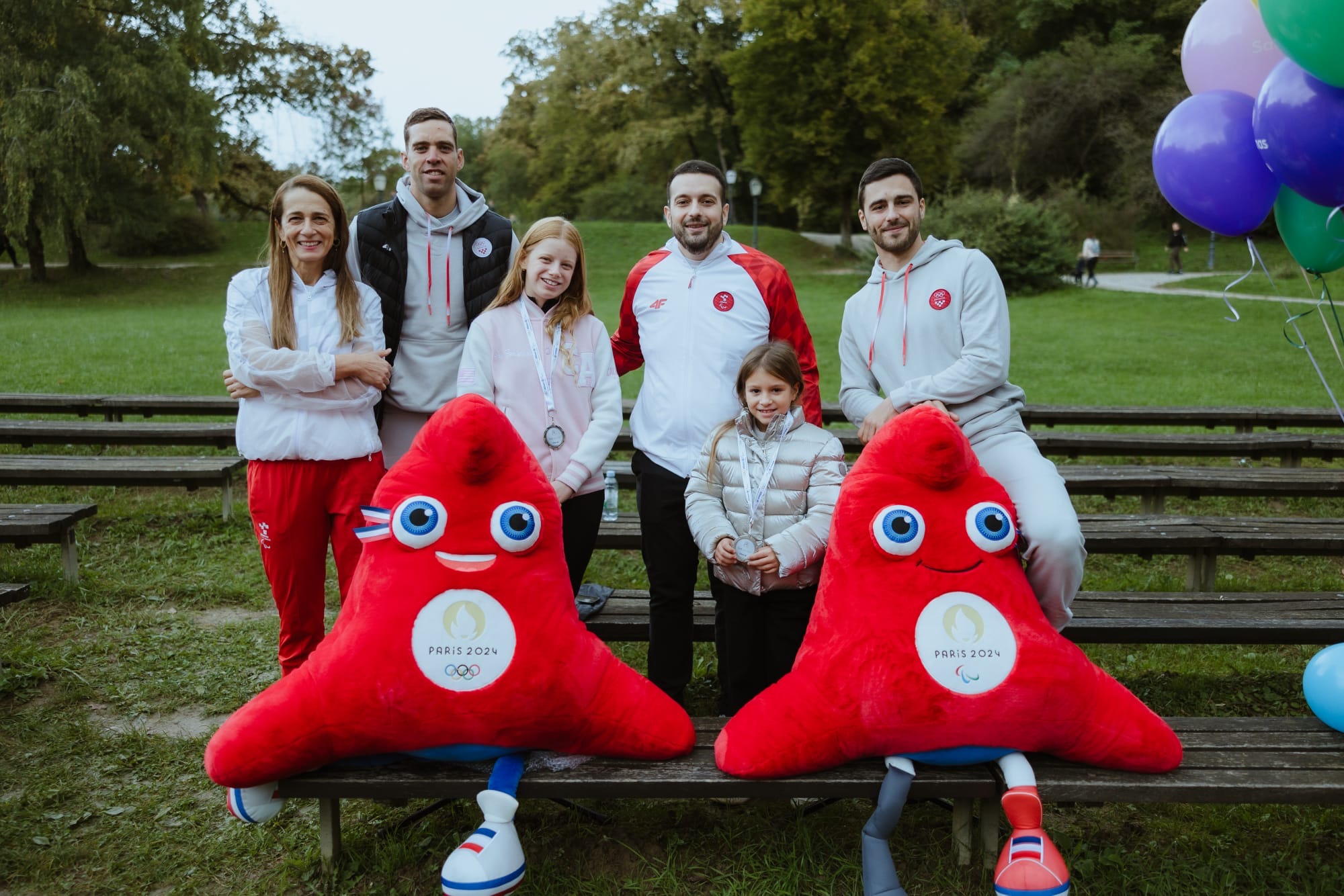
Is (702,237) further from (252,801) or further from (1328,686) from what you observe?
(1328,686)

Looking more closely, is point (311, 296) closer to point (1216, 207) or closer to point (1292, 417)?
point (1216, 207)

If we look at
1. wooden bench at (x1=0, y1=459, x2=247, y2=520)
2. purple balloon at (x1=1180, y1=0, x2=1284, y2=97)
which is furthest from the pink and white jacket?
wooden bench at (x1=0, y1=459, x2=247, y2=520)

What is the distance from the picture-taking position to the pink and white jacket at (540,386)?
3.06m

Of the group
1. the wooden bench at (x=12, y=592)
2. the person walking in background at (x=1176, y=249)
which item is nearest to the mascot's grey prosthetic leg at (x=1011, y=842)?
the wooden bench at (x=12, y=592)

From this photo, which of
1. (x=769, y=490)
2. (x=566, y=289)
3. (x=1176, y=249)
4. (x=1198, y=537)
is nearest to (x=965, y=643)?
(x=769, y=490)

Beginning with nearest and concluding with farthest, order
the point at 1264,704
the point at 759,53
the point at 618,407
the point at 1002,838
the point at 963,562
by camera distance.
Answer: the point at 963,562
the point at 1002,838
the point at 618,407
the point at 1264,704
the point at 759,53

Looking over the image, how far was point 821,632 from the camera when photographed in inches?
101

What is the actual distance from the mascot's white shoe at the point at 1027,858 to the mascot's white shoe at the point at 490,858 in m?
1.15

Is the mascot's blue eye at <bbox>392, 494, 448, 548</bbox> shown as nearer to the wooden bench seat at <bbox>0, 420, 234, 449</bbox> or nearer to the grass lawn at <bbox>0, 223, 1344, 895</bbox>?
the grass lawn at <bbox>0, 223, 1344, 895</bbox>

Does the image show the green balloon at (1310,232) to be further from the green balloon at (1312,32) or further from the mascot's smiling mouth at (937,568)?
the mascot's smiling mouth at (937,568)

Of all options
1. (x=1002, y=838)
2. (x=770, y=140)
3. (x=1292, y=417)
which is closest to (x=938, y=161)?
(x=770, y=140)

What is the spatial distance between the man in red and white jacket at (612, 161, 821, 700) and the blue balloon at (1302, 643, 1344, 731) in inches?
66.1

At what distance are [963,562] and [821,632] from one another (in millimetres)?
413

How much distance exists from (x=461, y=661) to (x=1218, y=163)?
283cm
